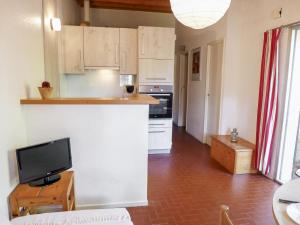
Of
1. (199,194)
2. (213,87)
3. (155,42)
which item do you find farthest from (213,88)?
(199,194)

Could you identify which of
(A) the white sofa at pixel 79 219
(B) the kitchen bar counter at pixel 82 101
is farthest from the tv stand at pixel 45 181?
(B) the kitchen bar counter at pixel 82 101

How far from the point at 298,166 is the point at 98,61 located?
138 inches

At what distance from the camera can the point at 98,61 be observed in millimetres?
4230

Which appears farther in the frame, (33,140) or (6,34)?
(33,140)

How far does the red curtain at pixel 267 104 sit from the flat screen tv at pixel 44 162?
2.58m

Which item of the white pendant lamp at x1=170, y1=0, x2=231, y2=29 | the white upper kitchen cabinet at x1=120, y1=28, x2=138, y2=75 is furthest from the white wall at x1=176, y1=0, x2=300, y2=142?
the white pendant lamp at x1=170, y1=0, x2=231, y2=29

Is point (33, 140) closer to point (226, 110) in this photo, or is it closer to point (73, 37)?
point (73, 37)

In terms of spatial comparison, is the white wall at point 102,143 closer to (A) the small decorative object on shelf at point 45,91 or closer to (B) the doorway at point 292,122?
(A) the small decorative object on shelf at point 45,91

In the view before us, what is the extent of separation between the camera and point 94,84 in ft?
15.1

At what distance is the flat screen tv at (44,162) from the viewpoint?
1929mm

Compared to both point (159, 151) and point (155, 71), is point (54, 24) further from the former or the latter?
point (159, 151)

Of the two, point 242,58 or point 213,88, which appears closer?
point 242,58

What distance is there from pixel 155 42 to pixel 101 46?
965 millimetres

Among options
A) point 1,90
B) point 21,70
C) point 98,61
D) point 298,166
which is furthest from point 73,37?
point 298,166
